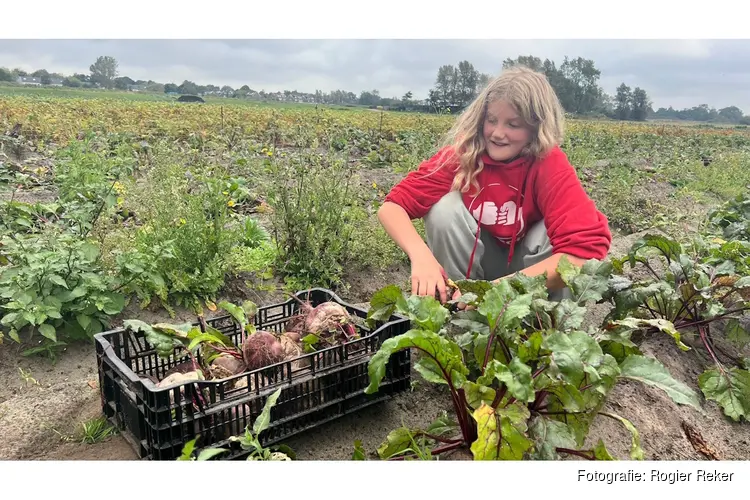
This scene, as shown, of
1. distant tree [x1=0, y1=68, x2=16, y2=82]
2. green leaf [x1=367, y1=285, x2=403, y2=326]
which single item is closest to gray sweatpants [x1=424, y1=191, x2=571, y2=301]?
green leaf [x1=367, y1=285, x2=403, y2=326]

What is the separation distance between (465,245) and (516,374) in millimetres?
1263

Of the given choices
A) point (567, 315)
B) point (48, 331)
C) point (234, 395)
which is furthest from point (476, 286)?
point (48, 331)

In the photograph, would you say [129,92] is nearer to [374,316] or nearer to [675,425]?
[374,316]

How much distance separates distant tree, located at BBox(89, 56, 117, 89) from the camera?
2354 millimetres

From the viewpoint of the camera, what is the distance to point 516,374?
5.11 ft

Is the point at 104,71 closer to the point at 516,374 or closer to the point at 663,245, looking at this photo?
the point at 516,374

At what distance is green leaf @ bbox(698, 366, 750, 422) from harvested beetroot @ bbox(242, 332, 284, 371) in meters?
1.72

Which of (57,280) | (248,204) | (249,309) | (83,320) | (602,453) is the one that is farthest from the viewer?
(248,204)

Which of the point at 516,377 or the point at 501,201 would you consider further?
the point at 501,201


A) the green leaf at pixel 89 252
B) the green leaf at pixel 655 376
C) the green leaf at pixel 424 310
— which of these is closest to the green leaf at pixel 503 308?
the green leaf at pixel 424 310

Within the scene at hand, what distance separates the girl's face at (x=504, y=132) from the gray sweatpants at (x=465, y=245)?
0.31 metres

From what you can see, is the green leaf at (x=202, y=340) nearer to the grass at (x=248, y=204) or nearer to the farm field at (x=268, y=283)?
the farm field at (x=268, y=283)

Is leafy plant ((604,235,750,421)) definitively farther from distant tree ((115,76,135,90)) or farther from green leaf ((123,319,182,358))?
distant tree ((115,76,135,90))

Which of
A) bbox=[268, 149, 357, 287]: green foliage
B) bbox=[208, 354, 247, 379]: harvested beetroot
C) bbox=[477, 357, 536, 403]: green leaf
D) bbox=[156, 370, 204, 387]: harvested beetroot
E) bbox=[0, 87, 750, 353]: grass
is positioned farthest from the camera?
bbox=[268, 149, 357, 287]: green foliage
